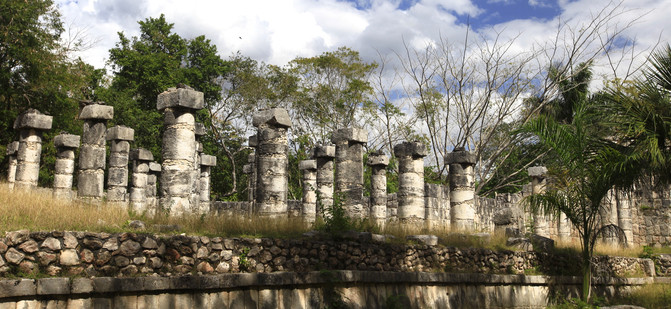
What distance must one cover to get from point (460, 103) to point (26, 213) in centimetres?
2294

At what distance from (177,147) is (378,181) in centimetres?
831

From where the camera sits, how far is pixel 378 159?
20.1 metres

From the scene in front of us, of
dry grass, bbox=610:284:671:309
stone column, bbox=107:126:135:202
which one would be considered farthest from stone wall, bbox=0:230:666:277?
stone column, bbox=107:126:135:202

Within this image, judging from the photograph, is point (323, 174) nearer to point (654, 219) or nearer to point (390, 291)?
point (390, 291)

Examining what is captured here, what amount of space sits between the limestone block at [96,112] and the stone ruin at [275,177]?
3 centimetres

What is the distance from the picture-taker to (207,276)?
29.3ft

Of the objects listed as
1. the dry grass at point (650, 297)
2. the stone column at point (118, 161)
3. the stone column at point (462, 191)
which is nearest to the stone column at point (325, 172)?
the stone column at point (462, 191)

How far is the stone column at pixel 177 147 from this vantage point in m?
14.0

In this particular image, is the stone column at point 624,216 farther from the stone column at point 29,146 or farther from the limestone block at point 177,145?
the stone column at point 29,146

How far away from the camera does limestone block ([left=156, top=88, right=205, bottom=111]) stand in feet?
45.5

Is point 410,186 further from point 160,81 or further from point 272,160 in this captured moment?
point 160,81

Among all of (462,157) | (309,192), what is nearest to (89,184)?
(309,192)

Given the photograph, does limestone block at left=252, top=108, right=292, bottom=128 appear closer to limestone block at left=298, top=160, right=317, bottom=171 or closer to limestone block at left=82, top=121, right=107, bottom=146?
limestone block at left=82, top=121, right=107, bottom=146

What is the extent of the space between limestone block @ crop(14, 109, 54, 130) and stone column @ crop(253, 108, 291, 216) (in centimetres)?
820
